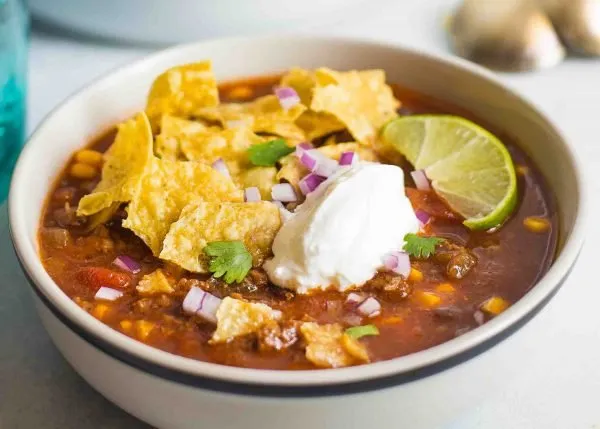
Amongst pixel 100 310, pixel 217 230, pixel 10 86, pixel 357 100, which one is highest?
pixel 357 100

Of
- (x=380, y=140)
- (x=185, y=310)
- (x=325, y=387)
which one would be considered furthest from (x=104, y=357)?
(x=380, y=140)

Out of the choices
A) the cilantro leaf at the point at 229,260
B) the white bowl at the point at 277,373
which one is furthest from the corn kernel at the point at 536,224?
the cilantro leaf at the point at 229,260

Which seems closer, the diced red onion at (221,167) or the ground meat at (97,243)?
the ground meat at (97,243)

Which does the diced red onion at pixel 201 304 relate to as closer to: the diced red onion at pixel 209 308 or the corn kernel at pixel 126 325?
the diced red onion at pixel 209 308

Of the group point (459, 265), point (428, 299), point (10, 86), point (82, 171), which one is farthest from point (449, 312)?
point (10, 86)

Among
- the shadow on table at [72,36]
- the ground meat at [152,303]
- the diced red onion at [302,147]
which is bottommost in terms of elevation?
the shadow on table at [72,36]

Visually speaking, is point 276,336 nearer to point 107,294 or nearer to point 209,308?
point 209,308
